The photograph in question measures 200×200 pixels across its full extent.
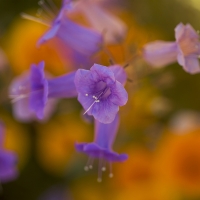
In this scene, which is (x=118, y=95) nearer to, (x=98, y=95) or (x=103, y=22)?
(x=98, y=95)

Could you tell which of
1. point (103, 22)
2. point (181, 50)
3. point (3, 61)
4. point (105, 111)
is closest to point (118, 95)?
point (105, 111)

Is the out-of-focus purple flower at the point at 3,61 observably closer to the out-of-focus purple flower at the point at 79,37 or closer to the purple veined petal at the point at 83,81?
the out-of-focus purple flower at the point at 79,37

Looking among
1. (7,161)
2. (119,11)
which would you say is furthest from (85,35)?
(119,11)

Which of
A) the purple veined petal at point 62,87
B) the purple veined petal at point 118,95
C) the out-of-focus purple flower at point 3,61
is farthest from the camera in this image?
the out-of-focus purple flower at point 3,61

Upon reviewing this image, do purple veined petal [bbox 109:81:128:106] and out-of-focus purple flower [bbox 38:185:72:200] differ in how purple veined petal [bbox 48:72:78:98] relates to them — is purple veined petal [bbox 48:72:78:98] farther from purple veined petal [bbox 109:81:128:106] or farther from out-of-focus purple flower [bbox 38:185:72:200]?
out-of-focus purple flower [bbox 38:185:72:200]

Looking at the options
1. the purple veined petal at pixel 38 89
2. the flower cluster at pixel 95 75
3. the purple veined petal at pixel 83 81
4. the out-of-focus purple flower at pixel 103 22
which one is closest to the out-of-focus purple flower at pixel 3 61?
the flower cluster at pixel 95 75

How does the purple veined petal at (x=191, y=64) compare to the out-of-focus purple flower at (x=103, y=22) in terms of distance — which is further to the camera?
the out-of-focus purple flower at (x=103, y=22)

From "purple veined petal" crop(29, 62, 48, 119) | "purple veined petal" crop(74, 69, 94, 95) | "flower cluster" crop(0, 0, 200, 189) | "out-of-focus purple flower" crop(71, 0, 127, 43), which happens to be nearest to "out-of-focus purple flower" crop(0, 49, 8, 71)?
"flower cluster" crop(0, 0, 200, 189)
